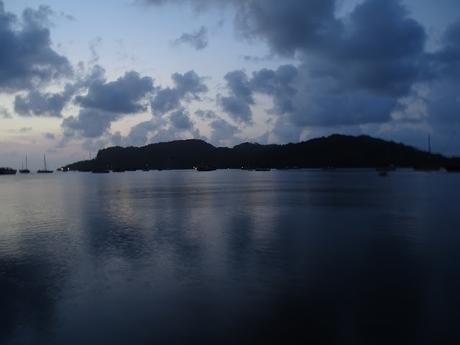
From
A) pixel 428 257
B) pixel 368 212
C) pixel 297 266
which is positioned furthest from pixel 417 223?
pixel 297 266

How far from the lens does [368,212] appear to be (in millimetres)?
46031

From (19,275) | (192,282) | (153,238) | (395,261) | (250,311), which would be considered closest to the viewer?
(250,311)

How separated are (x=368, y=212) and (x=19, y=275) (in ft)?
124

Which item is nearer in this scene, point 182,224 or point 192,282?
point 192,282

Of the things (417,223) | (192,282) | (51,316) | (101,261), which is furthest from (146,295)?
(417,223)

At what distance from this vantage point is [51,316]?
15039 millimetres

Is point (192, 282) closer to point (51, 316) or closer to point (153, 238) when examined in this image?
point (51, 316)

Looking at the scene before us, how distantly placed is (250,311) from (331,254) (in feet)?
36.4

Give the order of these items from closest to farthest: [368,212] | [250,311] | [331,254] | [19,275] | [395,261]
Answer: [250,311] → [19,275] → [395,261] → [331,254] → [368,212]

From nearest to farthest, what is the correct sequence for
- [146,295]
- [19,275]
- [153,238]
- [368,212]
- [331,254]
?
[146,295] < [19,275] < [331,254] < [153,238] < [368,212]

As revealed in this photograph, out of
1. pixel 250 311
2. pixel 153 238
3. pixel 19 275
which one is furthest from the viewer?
pixel 153 238

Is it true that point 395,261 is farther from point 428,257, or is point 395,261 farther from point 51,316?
point 51,316

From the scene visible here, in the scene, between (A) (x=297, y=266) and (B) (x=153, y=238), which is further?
A: (B) (x=153, y=238)

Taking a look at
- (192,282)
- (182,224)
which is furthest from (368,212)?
(192,282)
